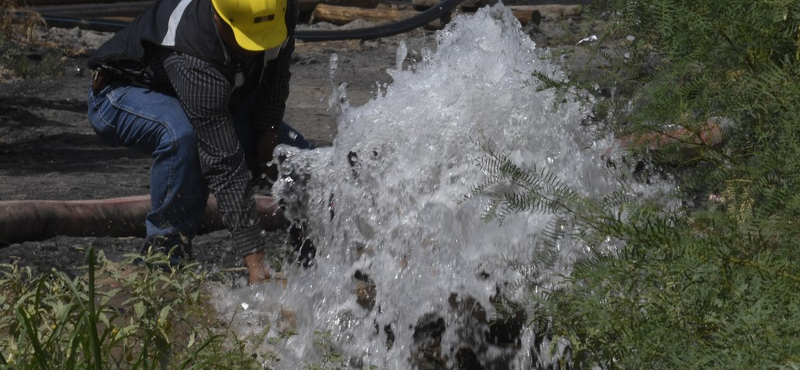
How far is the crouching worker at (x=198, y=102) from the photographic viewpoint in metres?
4.16

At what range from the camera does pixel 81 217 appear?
5.18 meters

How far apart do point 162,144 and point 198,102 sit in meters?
0.31

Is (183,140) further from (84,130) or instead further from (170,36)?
(84,130)

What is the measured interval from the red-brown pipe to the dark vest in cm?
82

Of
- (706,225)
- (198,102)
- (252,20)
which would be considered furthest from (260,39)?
(706,225)

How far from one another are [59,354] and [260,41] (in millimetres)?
1871

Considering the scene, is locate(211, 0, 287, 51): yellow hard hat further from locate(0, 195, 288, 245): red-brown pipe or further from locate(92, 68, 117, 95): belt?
locate(0, 195, 288, 245): red-brown pipe

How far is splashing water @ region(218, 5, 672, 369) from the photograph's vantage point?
11.8ft

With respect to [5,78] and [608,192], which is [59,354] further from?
[5,78]

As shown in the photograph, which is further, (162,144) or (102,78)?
(102,78)

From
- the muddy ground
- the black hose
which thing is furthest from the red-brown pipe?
the black hose

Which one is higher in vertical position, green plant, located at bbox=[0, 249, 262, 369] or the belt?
green plant, located at bbox=[0, 249, 262, 369]

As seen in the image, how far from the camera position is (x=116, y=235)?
5.29 metres

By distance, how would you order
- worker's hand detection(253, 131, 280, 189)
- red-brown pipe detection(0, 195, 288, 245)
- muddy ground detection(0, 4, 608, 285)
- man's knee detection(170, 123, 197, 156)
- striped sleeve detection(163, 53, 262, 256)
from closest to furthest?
striped sleeve detection(163, 53, 262, 256), man's knee detection(170, 123, 197, 156), worker's hand detection(253, 131, 280, 189), red-brown pipe detection(0, 195, 288, 245), muddy ground detection(0, 4, 608, 285)
